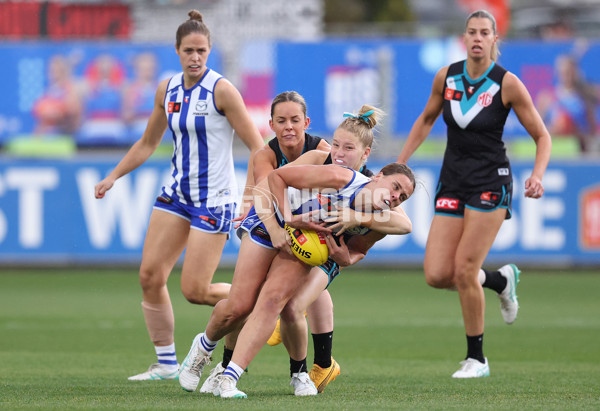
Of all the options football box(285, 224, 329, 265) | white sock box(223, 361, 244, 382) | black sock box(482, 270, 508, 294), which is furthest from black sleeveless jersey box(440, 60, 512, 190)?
white sock box(223, 361, 244, 382)

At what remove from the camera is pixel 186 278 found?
23.1ft

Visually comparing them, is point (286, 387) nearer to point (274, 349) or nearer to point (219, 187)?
point (219, 187)

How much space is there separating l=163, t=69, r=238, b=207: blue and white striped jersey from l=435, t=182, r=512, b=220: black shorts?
1612mm

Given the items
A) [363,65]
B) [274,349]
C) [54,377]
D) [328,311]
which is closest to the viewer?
[328,311]

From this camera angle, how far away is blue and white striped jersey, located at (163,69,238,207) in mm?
7141

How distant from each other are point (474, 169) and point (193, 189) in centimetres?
209

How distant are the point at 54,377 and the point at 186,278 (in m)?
1.13

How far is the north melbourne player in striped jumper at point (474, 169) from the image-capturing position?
744 cm

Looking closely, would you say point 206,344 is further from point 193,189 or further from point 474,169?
point 474,169

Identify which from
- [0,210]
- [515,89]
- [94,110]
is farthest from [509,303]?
[94,110]

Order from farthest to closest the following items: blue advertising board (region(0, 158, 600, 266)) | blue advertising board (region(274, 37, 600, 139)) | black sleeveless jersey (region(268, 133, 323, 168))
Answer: blue advertising board (region(274, 37, 600, 139)), blue advertising board (region(0, 158, 600, 266)), black sleeveless jersey (region(268, 133, 323, 168))

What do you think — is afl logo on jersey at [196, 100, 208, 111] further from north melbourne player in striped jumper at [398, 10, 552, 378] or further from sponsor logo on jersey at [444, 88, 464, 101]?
sponsor logo on jersey at [444, 88, 464, 101]

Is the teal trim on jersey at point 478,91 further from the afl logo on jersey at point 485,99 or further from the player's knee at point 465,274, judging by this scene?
the player's knee at point 465,274

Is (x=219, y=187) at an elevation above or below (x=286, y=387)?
above
